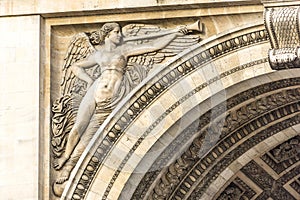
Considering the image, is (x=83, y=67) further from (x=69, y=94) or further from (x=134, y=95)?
(x=134, y=95)

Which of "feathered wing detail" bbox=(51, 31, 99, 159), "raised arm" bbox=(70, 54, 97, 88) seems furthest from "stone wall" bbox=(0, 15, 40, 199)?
"raised arm" bbox=(70, 54, 97, 88)

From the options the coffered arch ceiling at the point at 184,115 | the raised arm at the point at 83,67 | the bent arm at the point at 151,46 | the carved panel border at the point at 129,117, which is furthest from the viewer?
the raised arm at the point at 83,67

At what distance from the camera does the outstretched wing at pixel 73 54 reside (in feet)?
49.4

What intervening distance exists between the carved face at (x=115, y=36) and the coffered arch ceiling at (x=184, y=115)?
473 mm

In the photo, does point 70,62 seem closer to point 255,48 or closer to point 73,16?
point 73,16

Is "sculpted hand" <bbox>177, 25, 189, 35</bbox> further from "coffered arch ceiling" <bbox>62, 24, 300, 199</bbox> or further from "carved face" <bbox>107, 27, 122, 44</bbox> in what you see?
"carved face" <bbox>107, 27, 122, 44</bbox>

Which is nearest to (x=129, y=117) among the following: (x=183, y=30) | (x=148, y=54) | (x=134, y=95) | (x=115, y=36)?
(x=134, y=95)

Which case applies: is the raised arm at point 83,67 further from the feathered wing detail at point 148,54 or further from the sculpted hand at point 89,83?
the feathered wing detail at point 148,54

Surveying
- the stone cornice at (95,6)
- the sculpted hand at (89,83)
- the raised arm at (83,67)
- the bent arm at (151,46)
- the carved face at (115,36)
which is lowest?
the sculpted hand at (89,83)

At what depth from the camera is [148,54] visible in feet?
49.0

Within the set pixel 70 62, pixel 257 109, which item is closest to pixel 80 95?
pixel 70 62

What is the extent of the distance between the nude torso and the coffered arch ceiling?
7.0 inches

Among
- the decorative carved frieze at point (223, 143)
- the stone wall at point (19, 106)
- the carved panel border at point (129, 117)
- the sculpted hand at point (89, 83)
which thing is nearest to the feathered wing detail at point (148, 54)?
the carved panel border at point (129, 117)

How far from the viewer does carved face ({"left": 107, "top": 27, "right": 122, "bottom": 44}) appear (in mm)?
14961
